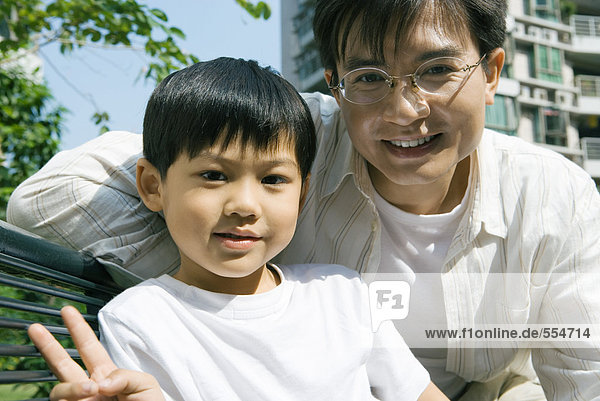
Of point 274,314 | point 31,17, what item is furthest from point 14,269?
point 31,17

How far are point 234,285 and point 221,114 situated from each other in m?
0.44

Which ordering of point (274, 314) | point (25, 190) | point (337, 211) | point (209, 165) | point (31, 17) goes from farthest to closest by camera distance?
point (31, 17), point (337, 211), point (25, 190), point (274, 314), point (209, 165)

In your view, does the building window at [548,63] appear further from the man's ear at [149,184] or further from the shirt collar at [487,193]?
the man's ear at [149,184]

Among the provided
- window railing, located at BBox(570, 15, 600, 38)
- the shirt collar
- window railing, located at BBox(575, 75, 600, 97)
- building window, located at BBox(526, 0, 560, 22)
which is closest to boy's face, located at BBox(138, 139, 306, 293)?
the shirt collar

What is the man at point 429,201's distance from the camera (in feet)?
5.64

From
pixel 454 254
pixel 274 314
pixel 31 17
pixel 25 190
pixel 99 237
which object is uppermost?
pixel 31 17

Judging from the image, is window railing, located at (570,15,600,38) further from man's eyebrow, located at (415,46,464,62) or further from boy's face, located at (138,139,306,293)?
boy's face, located at (138,139,306,293)

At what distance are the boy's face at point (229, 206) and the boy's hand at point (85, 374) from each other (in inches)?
15.5

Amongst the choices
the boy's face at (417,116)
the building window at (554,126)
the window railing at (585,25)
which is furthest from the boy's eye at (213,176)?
the window railing at (585,25)

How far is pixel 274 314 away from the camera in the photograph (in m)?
1.57

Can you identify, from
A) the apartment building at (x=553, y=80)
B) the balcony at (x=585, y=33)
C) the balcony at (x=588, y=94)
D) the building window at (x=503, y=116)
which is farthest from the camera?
the balcony at (x=585, y=33)

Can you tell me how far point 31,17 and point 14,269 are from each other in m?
3.60

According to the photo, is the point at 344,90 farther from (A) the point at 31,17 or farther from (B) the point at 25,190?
(A) the point at 31,17

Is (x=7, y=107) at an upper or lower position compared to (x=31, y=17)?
lower
